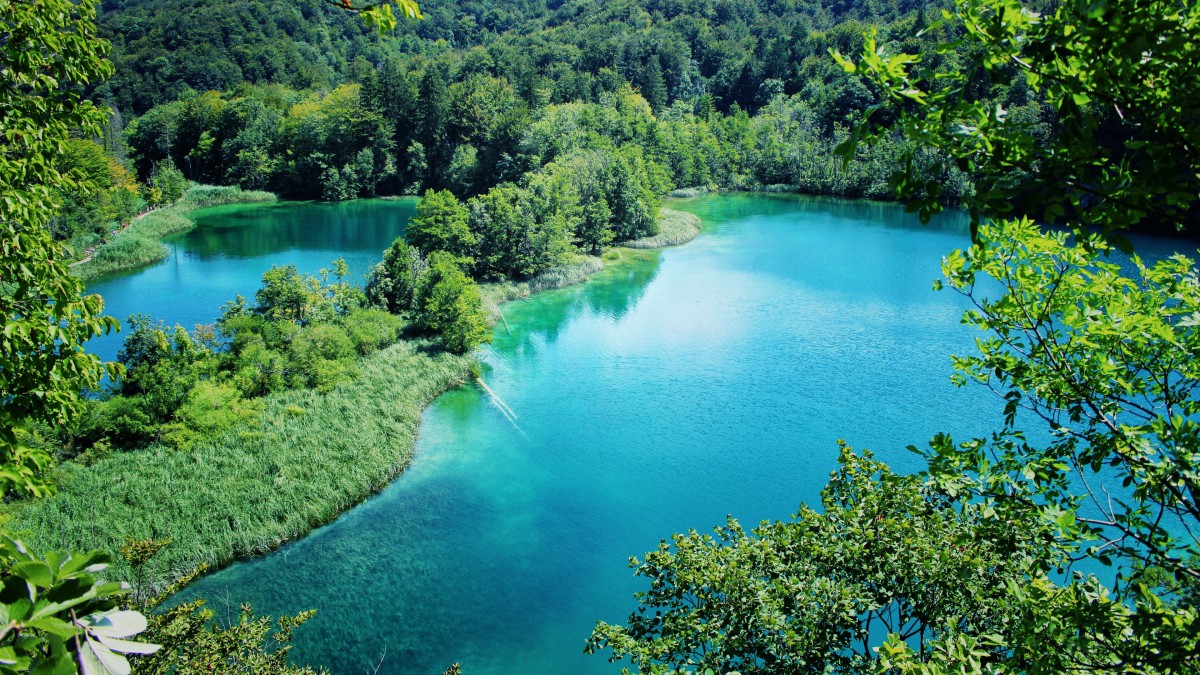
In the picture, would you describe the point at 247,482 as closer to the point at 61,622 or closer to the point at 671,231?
the point at 61,622

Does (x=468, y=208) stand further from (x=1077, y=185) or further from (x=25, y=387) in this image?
(x=1077, y=185)

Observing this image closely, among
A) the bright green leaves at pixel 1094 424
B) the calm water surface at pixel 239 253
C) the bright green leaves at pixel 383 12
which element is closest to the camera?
the bright green leaves at pixel 1094 424

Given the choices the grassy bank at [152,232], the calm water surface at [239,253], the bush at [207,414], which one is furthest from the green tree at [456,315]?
the grassy bank at [152,232]

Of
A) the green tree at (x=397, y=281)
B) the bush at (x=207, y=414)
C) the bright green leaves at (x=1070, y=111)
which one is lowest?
the bush at (x=207, y=414)

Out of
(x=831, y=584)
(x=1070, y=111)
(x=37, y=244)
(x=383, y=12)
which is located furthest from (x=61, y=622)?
(x=831, y=584)

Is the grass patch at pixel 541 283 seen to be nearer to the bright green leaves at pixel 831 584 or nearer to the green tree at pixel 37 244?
the bright green leaves at pixel 831 584

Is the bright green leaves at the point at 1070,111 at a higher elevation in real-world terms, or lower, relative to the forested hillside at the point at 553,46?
lower

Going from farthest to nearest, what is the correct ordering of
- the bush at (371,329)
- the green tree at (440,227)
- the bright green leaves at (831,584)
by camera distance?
the green tree at (440,227) < the bush at (371,329) < the bright green leaves at (831,584)
